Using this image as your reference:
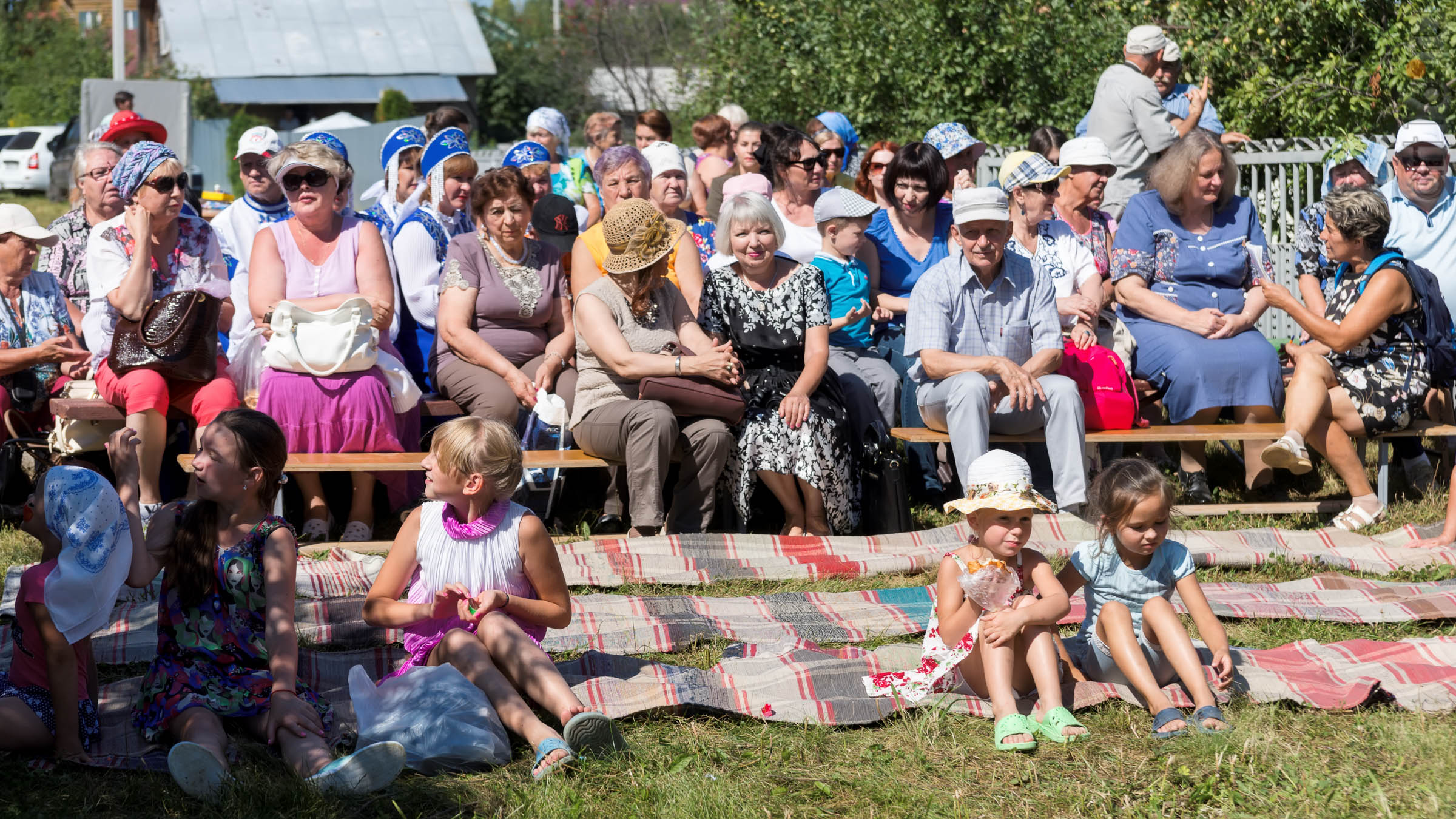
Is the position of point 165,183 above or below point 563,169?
below

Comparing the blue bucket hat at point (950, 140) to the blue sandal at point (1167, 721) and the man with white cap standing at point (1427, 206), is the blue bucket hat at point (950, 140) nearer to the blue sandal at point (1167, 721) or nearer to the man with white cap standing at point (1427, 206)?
the man with white cap standing at point (1427, 206)

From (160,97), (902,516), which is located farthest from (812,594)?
(160,97)

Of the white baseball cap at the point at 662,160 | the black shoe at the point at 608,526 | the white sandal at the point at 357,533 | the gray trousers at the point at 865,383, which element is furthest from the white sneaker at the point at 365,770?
the white baseball cap at the point at 662,160

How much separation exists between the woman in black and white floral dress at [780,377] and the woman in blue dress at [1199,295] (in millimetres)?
1737

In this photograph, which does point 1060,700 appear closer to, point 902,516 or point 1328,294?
point 902,516

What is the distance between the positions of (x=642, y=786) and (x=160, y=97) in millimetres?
18523

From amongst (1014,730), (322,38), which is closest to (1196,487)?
(1014,730)

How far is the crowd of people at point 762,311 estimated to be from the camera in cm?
622

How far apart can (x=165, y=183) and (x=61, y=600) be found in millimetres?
3321

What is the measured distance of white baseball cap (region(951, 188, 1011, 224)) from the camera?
20.1 feet

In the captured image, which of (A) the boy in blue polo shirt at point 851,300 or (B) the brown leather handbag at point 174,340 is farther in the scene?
(A) the boy in blue polo shirt at point 851,300

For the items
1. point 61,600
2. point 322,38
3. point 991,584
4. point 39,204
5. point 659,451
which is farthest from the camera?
point 322,38

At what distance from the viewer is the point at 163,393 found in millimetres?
6176

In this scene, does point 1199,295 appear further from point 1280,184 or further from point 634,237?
point 1280,184
